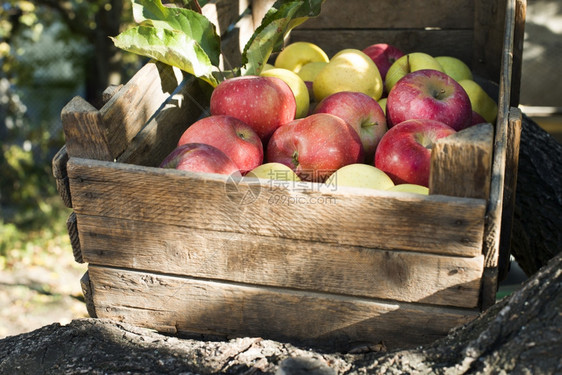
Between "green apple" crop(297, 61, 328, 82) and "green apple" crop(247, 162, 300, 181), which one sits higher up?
"green apple" crop(297, 61, 328, 82)

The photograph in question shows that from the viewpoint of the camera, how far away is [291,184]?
54.2 inches

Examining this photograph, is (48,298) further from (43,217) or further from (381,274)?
(381,274)

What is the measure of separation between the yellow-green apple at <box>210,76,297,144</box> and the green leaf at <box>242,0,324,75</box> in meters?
0.19

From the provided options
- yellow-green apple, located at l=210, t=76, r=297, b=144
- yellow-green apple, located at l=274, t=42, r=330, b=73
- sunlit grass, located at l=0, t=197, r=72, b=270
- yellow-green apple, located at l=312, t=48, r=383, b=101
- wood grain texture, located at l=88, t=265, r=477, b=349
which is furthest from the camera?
sunlit grass, located at l=0, t=197, r=72, b=270

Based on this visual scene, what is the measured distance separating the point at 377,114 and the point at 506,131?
0.54 metres

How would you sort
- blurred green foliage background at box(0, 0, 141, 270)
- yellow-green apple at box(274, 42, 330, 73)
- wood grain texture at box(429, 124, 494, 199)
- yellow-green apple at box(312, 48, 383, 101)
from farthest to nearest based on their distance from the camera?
1. blurred green foliage background at box(0, 0, 141, 270)
2. yellow-green apple at box(274, 42, 330, 73)
3. yellow-green apple at box(312, 48, 383, 101)
4. wood grain texture at box(429, 124, 494, 199)

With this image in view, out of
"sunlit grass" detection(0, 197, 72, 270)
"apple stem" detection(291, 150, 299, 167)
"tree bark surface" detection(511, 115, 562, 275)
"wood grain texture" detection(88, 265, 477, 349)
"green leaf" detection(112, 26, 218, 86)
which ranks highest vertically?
"green leaf" detection(112, 26, 218, 86)

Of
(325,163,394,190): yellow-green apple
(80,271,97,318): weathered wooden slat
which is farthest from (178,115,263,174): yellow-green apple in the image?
(80,271,97,318): weathered wooden slat

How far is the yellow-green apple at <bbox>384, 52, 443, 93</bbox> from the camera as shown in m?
2.33

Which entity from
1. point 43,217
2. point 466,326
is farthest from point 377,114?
point 43,217

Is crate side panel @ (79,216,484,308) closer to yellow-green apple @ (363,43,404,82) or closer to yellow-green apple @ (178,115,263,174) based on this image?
yellow-green apple @ (178,115,263,174)

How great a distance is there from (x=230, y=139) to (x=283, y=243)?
0.47 meters

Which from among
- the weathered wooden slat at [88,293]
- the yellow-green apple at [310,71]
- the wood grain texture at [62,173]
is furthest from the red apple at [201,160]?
the yellow-green apple at [310,71]

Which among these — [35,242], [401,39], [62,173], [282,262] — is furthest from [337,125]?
[35,242]
